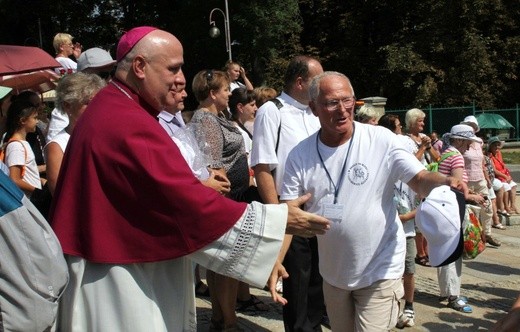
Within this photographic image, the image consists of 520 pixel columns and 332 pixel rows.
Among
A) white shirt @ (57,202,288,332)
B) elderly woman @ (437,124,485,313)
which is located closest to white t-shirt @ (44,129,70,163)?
white shirt @ (57,202,288,332)

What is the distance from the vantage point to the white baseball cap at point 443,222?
10.6ft

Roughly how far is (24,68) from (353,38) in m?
28.5

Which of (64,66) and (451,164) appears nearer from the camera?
(451,164)

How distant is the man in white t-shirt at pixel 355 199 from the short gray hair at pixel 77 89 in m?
1.38

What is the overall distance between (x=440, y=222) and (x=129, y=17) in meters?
31.8

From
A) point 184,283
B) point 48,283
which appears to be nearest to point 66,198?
point 48,283

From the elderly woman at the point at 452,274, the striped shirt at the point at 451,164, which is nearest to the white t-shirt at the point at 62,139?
the elderly woman at the point at 452,274

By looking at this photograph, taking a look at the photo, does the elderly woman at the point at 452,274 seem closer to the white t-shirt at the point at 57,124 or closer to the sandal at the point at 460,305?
the sandal at the point at 460,305

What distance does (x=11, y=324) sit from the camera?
239cm

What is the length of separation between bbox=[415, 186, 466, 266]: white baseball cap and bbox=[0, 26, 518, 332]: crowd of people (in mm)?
26

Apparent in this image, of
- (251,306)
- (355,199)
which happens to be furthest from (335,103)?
(251,306)

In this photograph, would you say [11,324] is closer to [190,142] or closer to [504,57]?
[190,142]

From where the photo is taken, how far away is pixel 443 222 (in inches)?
127

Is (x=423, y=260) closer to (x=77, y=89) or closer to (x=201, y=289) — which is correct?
(x=201, y=289)
